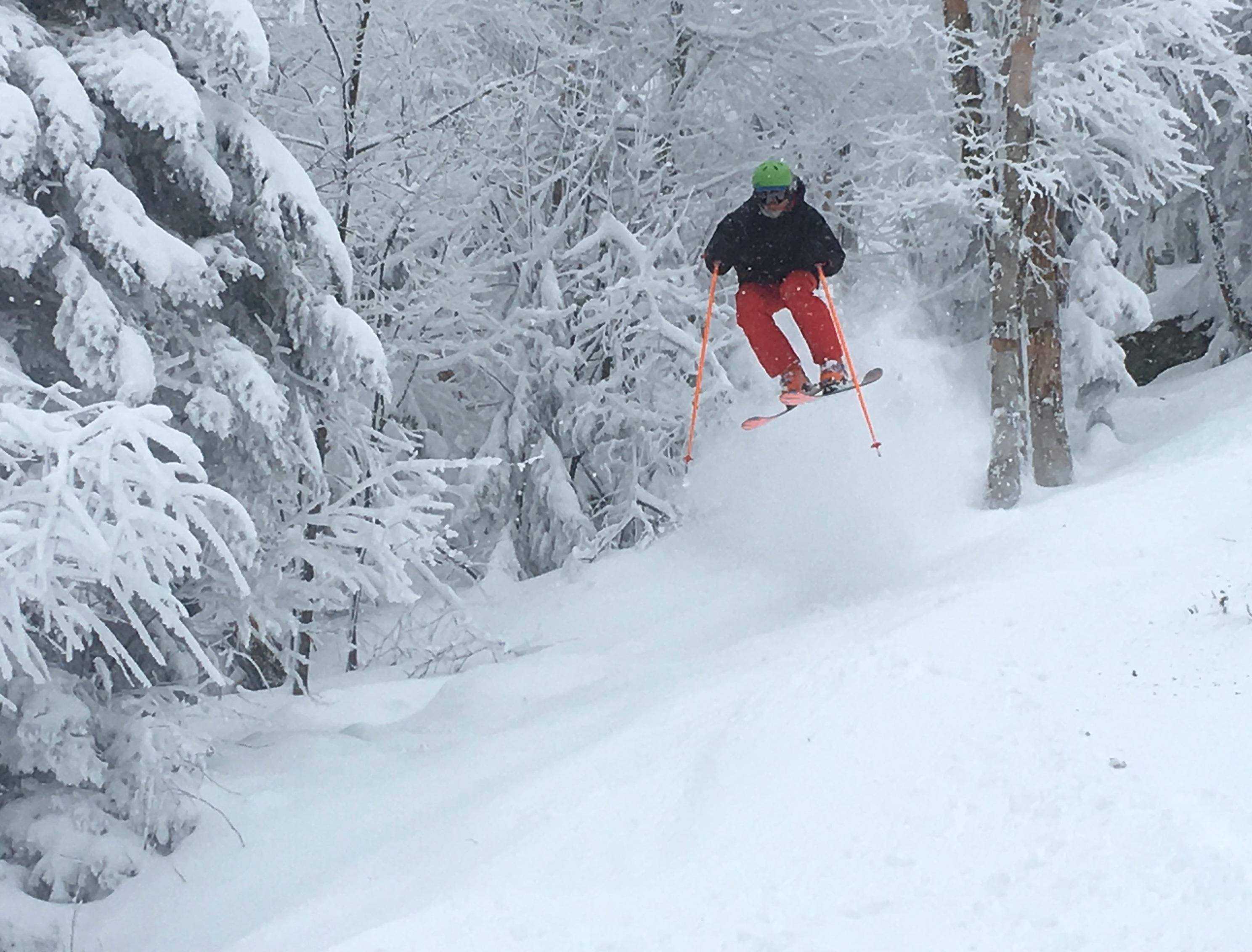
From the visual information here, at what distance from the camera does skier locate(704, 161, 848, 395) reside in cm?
884

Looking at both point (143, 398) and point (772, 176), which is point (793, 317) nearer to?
point (772, 176)

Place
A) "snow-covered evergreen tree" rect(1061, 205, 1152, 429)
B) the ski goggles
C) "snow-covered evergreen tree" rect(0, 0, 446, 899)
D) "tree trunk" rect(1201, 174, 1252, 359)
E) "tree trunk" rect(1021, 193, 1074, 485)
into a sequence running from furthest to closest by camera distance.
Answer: "tree trunk" rect(1201, 174, 1252, 359) → "snow-covered evergreen tree" rect(1061, 205, 1152, 429) → "tree trunk" rect(1021, 193, 1074, 485) → the ski goggles → "snow-covered evergreen tree" rect(0, 0, 446, 899)

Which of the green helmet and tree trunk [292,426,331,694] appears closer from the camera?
tree trunk [292,426,331,694]

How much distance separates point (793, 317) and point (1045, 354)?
359 cm

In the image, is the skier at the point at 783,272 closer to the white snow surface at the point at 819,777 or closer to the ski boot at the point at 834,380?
the ski boot at the point at 834,380

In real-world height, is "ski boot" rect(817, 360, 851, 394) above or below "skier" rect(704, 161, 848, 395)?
below

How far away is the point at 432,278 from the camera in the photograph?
435 inches

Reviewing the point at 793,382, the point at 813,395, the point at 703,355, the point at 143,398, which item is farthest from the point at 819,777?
the point at 703,355

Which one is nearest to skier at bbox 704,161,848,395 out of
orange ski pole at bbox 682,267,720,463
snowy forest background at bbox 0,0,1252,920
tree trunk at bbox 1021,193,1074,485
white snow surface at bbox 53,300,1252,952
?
orange ski pole at bbox 682,267,720,463

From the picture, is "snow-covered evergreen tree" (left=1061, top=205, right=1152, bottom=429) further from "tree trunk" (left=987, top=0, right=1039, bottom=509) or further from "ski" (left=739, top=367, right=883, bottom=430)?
"ski" (left=739, top=367, right=883, bottom=430)

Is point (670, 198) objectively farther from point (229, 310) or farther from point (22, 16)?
point (22, 16)

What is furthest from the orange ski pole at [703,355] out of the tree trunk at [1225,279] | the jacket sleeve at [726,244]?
the tree trunk at [1225,279]

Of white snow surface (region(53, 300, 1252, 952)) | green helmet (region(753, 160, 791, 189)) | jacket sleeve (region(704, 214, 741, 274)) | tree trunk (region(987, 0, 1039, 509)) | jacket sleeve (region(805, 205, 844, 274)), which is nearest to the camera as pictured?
white snow surface (region(53, 300, 1252, 952))

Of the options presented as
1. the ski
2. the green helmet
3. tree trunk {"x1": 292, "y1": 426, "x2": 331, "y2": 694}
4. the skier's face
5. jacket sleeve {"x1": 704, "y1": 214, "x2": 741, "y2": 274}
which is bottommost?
tree trunk {"x1": 292, "y1": 426, "x2": 331, "y2": 694}
